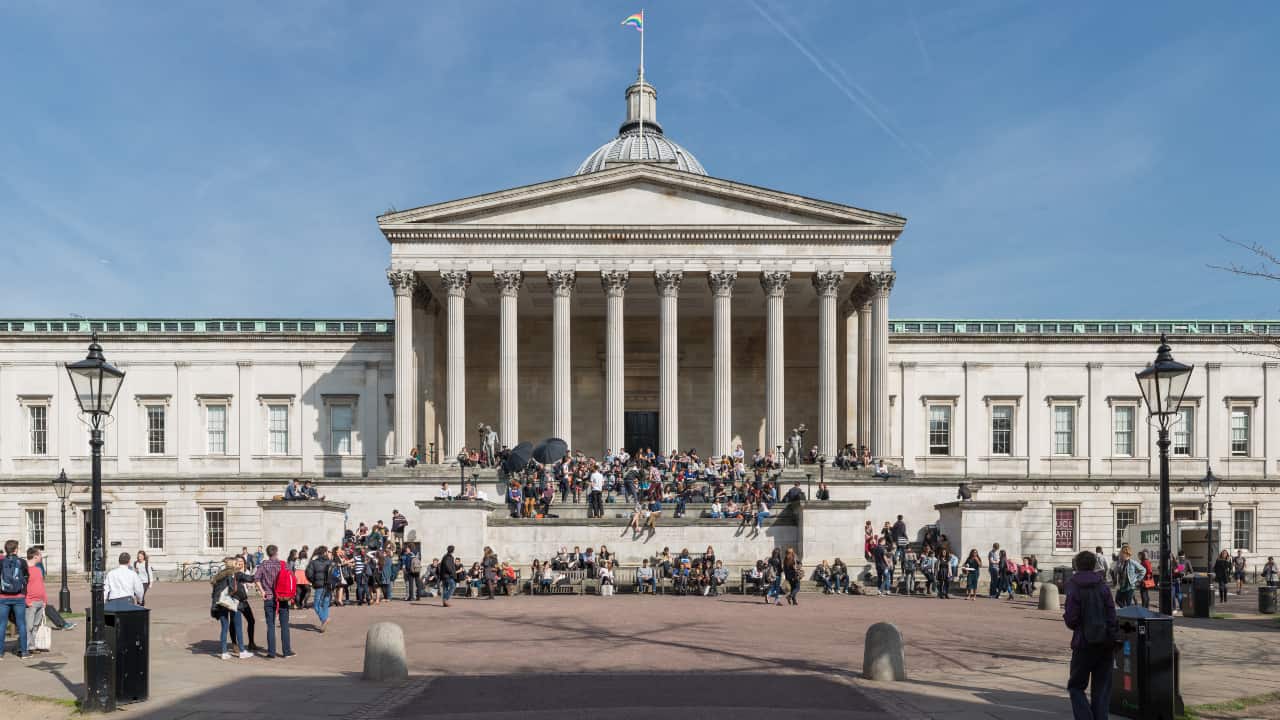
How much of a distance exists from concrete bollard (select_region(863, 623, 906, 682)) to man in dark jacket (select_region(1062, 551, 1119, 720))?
12.0ft

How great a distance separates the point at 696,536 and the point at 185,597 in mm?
16258

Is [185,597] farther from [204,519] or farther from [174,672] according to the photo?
[204,519]

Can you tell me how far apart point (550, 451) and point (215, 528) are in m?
20.8

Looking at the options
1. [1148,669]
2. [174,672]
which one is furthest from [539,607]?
[1148,669]

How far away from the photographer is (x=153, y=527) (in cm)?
5238

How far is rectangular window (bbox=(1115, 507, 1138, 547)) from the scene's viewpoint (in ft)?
174

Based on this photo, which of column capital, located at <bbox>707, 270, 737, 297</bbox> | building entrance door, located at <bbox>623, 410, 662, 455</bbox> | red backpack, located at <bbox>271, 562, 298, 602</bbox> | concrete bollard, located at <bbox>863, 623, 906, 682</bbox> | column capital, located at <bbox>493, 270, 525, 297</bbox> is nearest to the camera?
concrete bollard, located at <bbox>863, 623, 906, 682</bbox>

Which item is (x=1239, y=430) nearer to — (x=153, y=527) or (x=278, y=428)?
(x=278, y=428)

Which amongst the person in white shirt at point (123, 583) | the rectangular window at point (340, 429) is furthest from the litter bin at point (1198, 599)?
the rectangular window at point (340, 429)

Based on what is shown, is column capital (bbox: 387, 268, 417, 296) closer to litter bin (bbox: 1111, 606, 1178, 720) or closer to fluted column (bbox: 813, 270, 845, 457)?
fluted column (bbox: 813, 270, 845, 457)

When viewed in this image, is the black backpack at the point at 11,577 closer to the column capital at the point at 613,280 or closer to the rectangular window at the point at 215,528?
the column capital at the point at 613,280

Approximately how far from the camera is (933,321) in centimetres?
5678

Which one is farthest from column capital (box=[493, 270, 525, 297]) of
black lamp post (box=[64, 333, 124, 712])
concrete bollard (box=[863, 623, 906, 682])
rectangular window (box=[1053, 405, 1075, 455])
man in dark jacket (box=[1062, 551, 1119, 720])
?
man in dark jacket (box=[1062, 551, 1119, 720])

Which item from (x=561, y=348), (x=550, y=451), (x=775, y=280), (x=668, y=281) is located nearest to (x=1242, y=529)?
(x=775, y=280)
